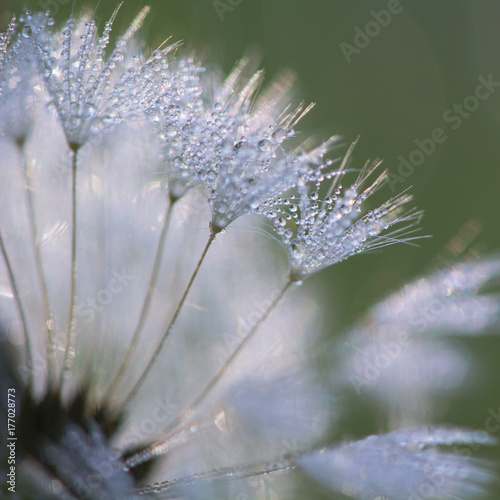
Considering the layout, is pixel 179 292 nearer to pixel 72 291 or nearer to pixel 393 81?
pixel 72 291

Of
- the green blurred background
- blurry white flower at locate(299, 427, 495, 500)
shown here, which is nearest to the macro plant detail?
blurry white flower at locate(299, 427, 495, 500)

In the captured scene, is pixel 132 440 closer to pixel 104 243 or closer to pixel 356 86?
pixel 104 243

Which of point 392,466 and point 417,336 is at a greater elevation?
point 417,336

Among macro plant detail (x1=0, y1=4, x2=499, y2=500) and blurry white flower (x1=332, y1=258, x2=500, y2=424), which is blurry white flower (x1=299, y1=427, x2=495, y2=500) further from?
blurry white flower (x1=332, y1=258, x2=500, y2=424)

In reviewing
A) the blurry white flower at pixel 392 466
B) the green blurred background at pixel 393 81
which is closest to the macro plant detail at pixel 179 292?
the blurry white flower at pixel 392 466

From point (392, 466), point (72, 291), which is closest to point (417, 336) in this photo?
point (392, 466)

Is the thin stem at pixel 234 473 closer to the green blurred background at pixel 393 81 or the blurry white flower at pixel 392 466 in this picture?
the blurry white flower at pixel 392 466

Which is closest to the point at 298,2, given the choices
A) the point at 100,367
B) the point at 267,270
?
the point at 267,270
